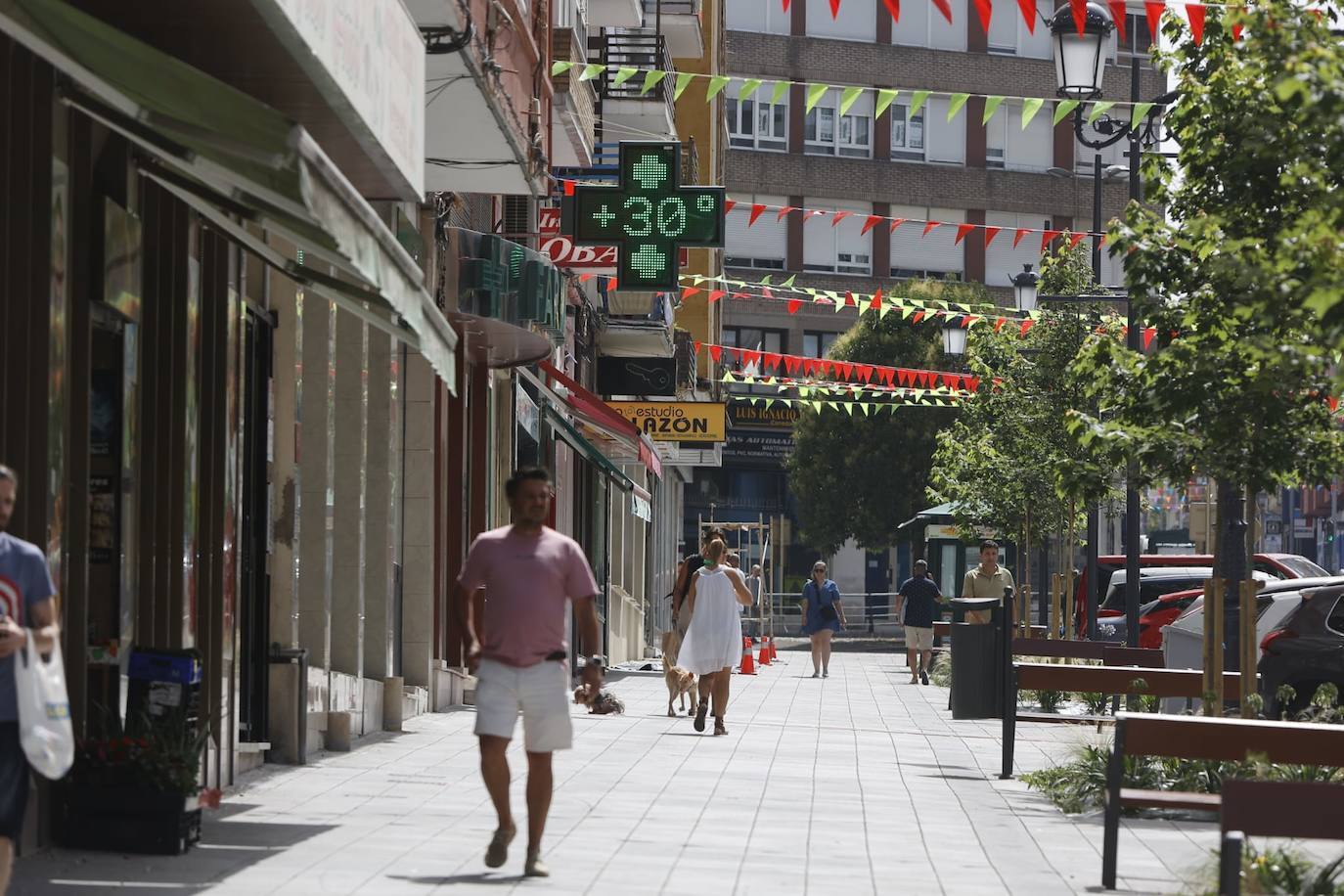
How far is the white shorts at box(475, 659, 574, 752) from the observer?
969cm

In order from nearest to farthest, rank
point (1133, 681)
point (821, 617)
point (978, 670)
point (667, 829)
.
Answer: point (667, 829) < point (1133, 681) < point (978, 670) < point (821, 617)

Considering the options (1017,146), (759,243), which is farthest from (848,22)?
(759,243)

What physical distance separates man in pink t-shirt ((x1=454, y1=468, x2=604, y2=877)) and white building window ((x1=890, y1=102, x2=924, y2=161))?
199ft

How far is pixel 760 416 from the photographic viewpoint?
69.5m

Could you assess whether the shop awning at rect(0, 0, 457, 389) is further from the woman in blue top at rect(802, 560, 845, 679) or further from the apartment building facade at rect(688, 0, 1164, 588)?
the apartment building facade at rect(688, 0, 1164, 588)

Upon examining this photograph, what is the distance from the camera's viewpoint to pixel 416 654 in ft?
67.7

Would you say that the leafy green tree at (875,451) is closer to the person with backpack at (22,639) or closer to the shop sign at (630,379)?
the shop sign at (630,379)

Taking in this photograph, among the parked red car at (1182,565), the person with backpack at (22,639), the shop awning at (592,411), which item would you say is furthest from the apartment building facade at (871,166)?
the person with backpack at (22,639)

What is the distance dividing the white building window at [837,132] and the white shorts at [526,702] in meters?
59.9

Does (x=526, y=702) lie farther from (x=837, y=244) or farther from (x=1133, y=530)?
(x=837, y=244)

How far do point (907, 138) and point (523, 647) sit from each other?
2409 inches

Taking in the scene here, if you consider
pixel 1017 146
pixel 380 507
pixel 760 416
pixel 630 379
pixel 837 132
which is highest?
pixel 837 132

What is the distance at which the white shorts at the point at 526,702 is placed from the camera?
9688mm

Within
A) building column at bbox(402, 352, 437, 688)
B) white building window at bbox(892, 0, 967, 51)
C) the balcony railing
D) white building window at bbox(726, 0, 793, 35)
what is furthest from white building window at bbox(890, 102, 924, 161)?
building column at bbox(402, 352, 437, 688)
